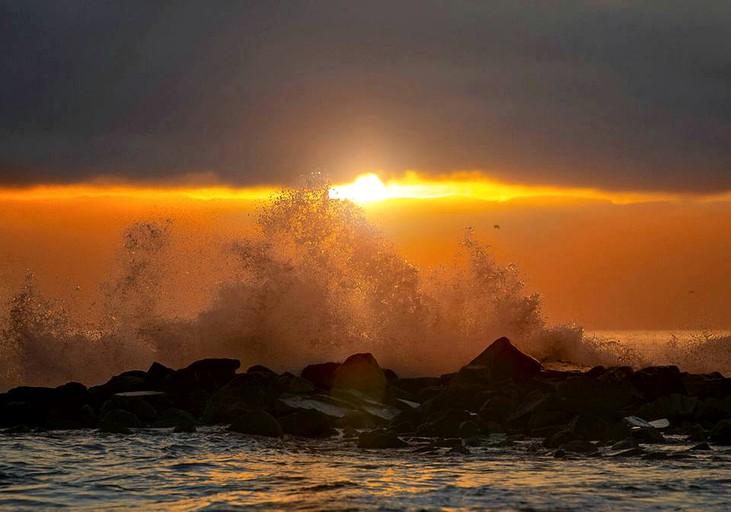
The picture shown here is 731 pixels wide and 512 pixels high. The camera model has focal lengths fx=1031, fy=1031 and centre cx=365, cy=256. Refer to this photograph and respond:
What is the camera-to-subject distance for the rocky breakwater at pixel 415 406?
66.6ft

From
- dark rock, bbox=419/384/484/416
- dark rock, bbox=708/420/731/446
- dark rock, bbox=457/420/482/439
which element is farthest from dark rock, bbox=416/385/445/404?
dark rock, bbox=708/420/731/446

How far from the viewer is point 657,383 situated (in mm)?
26031

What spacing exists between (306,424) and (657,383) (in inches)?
383

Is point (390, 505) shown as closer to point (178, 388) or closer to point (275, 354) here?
point (178, 388)

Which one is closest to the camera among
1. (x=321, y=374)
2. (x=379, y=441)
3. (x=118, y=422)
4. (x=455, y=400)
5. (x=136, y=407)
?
(x=379, y=441)

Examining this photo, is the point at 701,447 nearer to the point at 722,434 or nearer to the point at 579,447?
the point at 722,434

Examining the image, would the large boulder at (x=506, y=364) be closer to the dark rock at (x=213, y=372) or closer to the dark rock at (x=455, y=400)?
the dark rock at (x=455, y=400)

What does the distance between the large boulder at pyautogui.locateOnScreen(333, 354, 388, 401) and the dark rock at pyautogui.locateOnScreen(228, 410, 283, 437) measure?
12.9 feet

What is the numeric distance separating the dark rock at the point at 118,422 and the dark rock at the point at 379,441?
18.0ft

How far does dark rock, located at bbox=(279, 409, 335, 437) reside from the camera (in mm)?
21438

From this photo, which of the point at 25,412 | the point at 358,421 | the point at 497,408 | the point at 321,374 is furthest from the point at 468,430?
the point at 25,412

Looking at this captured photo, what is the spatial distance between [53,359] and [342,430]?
1786 cm

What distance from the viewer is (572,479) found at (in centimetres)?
1577

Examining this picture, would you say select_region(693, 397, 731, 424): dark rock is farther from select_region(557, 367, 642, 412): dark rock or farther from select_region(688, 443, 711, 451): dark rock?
select_region(688, 443, 711, 451): dark rock
